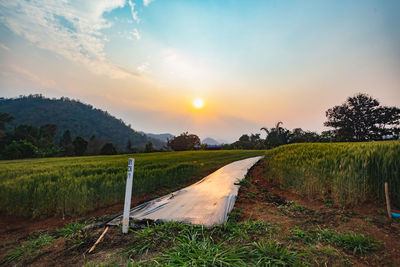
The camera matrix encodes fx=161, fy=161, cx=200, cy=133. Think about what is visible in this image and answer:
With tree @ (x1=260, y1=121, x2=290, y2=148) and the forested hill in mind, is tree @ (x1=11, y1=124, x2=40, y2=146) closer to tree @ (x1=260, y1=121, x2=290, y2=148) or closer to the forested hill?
the forested hill

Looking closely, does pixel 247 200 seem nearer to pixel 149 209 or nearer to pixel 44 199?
pixel 149 209

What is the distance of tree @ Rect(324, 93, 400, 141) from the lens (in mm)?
23344

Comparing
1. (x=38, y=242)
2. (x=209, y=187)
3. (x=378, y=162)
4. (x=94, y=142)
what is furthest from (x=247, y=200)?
(x=94, y=142)

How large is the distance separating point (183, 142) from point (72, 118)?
76437 mm

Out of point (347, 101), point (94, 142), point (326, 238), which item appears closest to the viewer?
point (326, 238)

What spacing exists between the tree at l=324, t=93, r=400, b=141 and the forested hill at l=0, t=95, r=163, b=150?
6322 cm

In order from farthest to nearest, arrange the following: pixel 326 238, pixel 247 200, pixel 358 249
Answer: pixel 247 200 < pixel 326 238 < pixel 358 249

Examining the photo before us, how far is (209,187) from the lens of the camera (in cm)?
456

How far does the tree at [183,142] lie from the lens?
33.5 m

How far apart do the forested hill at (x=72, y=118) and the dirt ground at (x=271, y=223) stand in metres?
64.6

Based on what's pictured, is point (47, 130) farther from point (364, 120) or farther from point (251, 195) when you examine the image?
point (364, 120)

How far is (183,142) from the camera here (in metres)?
33.6

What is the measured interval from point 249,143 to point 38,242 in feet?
106

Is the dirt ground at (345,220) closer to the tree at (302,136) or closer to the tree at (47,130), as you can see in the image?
the tree at (302,136)
